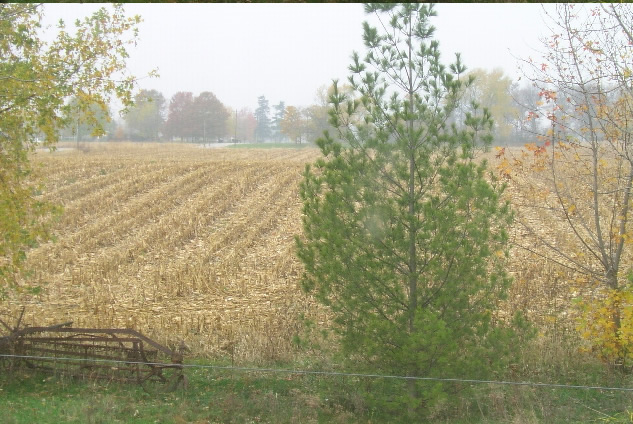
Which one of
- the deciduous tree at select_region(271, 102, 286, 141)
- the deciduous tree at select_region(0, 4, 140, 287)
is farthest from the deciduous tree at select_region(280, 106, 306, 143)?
the deciduous tree at select_region(0, 4, 140, 287)

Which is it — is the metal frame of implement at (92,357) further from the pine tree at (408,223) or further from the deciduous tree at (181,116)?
the deciduous tree at (181,116)

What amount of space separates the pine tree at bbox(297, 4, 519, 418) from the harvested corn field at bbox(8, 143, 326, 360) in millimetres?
2228

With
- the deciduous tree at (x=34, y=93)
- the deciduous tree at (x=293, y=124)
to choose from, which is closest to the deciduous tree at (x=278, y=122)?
the deciduous tree at (x=293, y=124)

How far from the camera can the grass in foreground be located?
6297mm

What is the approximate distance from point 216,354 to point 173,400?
1.22 meters

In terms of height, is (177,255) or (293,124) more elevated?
(293,124)

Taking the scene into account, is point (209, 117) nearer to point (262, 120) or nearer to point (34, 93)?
point (262, 120)

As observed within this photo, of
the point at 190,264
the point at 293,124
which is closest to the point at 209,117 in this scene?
the point at 293,124

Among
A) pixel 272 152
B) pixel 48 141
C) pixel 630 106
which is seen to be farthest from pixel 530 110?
pixel 272 152

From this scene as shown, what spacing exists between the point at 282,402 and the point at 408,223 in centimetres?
268

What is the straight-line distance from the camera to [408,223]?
650 centimetres

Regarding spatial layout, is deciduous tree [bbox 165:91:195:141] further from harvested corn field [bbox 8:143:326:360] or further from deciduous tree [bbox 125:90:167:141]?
harvested corn field [bbox 8:143:326:360]

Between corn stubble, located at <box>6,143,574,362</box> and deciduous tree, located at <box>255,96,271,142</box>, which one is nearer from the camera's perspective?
corn stubble, located at <box>6,143,574,362</box>

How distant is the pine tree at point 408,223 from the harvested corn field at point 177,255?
2228mm
